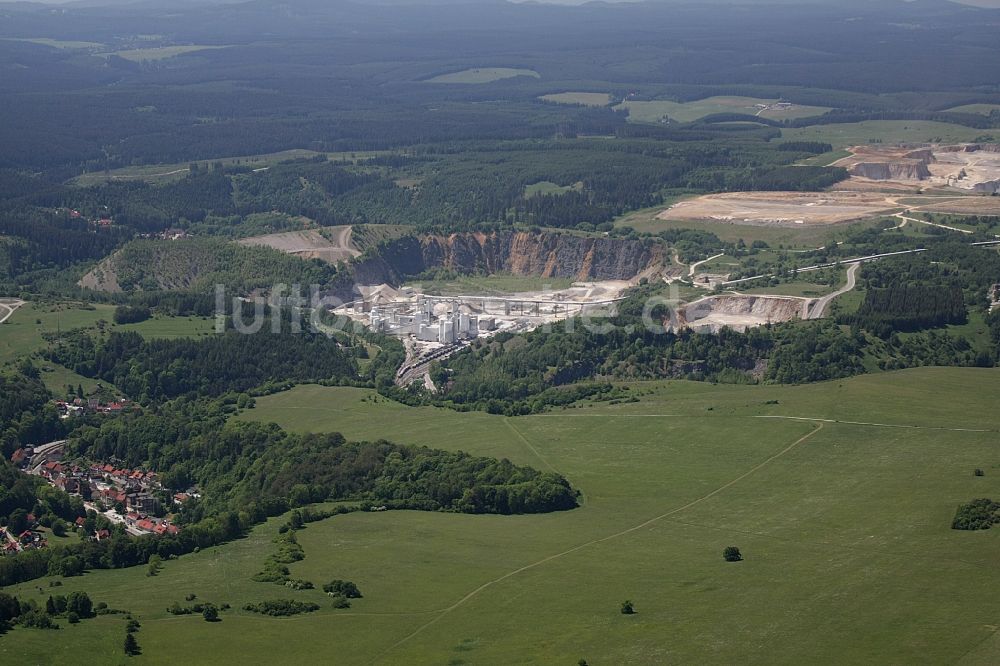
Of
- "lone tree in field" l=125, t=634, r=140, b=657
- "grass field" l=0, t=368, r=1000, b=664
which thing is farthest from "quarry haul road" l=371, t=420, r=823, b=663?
"lone tree in field" l=125, t=634, r=140, b=657

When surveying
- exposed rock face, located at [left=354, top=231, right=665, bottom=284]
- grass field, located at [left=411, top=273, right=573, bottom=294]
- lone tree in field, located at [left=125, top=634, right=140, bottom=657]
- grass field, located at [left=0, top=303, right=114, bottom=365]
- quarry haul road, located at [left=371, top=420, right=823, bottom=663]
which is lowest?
grass field, located at [left=411, top=273, right=573, bottom=294]

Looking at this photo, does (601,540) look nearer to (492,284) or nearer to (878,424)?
(878,424)

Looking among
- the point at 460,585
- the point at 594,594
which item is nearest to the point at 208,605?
the point at 460,585

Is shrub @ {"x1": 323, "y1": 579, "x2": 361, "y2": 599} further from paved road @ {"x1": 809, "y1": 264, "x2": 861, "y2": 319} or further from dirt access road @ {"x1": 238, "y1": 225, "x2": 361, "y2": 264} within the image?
dirt access road @ {"x1": 238, "y1": 225, "x2": 361, "y2": 264}

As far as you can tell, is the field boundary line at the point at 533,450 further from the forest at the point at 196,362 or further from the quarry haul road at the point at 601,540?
the forest at the point at 196,362

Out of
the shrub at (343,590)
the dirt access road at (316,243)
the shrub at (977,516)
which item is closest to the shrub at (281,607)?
the shrub at (343,590)

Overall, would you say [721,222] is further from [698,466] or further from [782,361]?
[698,466]

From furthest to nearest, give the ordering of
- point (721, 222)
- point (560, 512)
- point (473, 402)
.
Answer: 1. point (721, 222)
2. point (473, 402)
3. point (560, 512)
